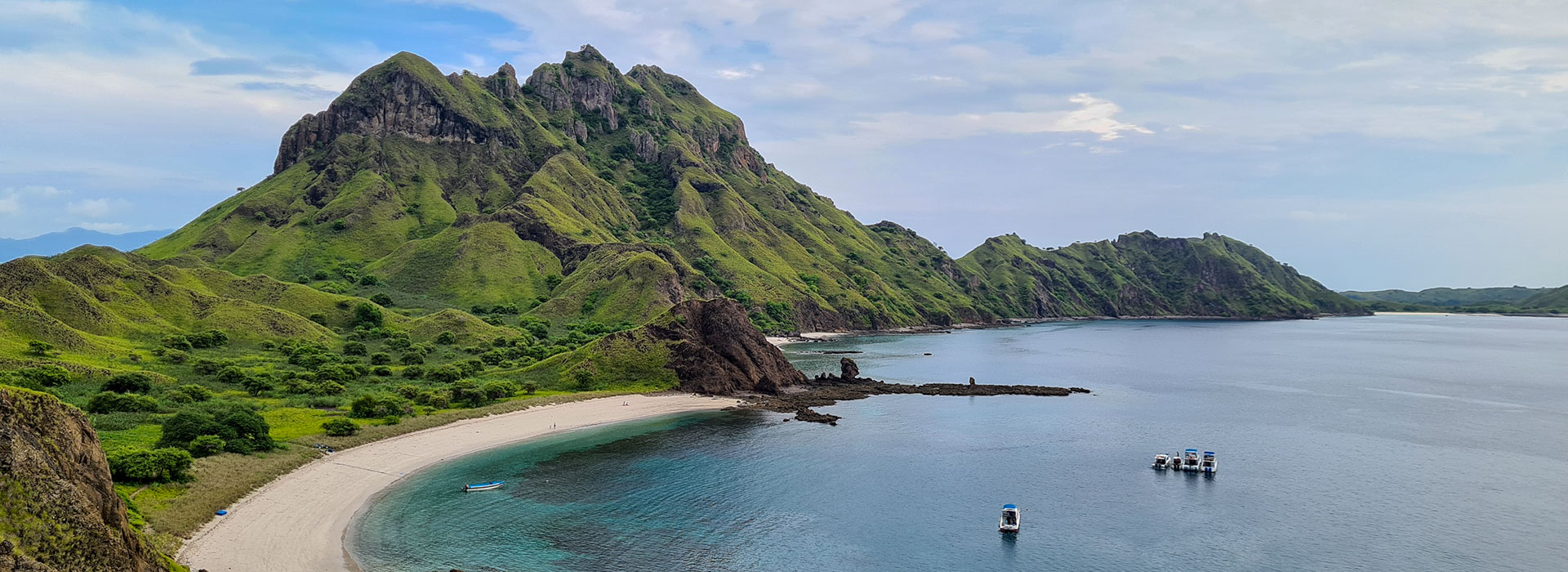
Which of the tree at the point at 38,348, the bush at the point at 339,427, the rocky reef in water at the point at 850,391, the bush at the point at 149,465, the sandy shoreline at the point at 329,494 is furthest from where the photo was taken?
the rocky reef in water at the point at 850,391

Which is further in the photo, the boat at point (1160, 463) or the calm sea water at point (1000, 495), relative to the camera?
the boat at point (1160, 463)

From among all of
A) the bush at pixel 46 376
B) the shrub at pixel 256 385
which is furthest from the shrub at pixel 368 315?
the bush at pixel 46 376

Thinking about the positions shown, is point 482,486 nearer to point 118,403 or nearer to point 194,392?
point 118,403

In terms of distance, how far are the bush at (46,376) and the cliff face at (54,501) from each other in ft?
222

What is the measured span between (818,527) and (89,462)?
47.6 m

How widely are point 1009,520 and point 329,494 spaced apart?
58.5 m

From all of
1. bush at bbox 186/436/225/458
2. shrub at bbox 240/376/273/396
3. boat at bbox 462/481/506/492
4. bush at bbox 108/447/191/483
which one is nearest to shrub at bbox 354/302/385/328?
shrub at bbox 240/376/273/396

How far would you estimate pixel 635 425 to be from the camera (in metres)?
106

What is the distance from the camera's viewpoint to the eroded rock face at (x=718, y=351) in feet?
434

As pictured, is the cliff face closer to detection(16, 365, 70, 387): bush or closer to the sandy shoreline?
the sandy shoreline

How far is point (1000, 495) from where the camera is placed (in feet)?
244

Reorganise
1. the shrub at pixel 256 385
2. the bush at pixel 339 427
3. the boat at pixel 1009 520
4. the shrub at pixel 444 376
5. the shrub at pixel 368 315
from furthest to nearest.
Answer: the shrub at pixel 368 315 → the shrub at pixel 444 376 → the shrub at pixel 256 385 → the bush at pixel 339 427 → the boat at pixel 1009 520

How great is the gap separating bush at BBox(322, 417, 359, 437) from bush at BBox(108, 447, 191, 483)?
22.7 metres

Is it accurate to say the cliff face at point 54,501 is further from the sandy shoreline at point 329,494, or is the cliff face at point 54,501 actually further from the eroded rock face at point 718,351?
the eroded rock face at point 718,351
